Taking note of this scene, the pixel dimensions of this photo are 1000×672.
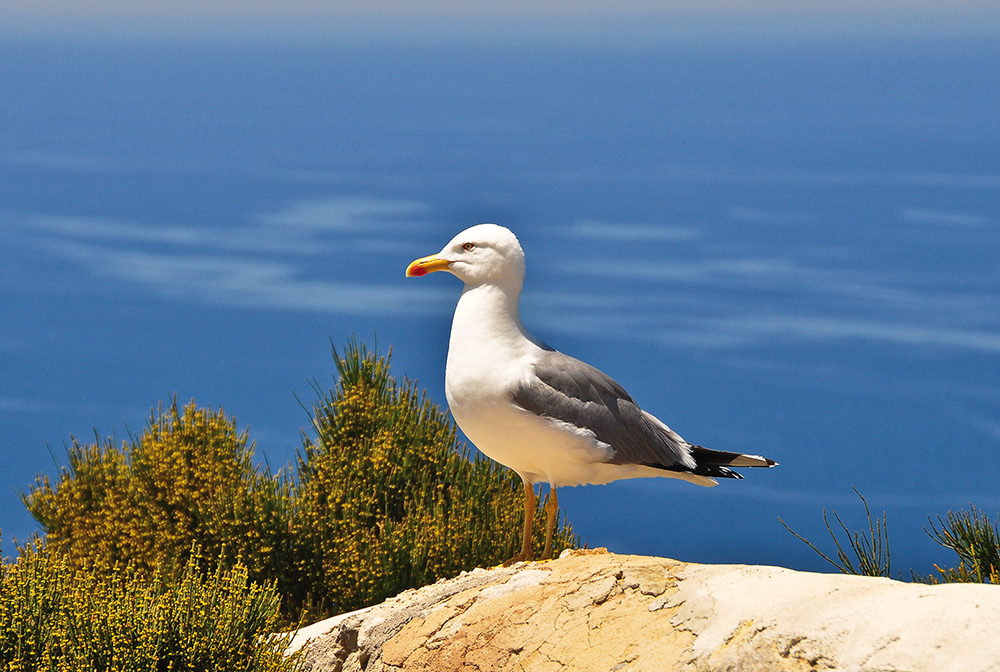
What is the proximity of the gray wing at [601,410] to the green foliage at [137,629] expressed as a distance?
1.99 meters

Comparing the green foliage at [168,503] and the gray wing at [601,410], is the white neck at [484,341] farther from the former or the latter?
the green foliage at [168,503]

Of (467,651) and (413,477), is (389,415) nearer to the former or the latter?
(413,477)

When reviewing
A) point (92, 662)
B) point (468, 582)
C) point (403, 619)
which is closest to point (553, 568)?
point (468, 582)

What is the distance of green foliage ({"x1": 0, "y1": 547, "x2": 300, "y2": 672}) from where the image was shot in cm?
562

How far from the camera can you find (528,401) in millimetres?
6312

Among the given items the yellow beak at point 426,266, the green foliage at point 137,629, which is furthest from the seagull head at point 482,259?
the green foliage at point 137,629

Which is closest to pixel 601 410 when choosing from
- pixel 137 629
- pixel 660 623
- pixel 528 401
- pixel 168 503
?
pixel 528 401

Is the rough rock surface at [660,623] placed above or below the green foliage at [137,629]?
below

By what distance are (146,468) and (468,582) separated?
3850 millimetres

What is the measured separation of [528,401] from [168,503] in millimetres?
3986

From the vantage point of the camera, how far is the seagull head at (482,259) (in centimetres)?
663

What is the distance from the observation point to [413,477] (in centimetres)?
965

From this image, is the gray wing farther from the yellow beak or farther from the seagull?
the yellow beak

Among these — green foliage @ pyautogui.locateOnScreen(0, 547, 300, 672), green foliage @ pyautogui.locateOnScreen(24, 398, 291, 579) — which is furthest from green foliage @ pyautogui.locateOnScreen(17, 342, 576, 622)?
green foliage @ pyautogui.locateOnScreen(0, 547, 300, 672)
